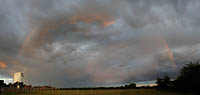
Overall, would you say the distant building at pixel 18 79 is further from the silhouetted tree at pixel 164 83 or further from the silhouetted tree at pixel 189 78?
the silhouetted tree at pixel 189 78

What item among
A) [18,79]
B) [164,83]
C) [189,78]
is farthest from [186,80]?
[18,79]

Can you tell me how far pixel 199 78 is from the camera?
72.2m

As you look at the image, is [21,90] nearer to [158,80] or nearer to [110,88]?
[110,88]

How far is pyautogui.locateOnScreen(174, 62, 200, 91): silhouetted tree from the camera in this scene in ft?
241

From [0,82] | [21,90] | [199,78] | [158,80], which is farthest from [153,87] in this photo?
[0,82]

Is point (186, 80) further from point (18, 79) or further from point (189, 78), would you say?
point (18, 79)

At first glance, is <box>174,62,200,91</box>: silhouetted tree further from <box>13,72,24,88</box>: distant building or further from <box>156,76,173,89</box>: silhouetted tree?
<box>13,72,24,88</box>: distant building

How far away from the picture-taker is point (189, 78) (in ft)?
252

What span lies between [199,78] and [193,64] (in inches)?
455

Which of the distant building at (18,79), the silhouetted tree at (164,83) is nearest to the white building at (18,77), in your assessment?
the distant building at (18,79)

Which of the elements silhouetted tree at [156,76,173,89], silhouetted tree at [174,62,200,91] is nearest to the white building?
silhouetted tree at [156,76,173,89]

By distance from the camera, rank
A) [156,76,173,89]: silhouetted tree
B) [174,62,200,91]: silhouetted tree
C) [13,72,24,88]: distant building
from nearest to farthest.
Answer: [174,62,200,91]: silhouetted tree → [156,76,173,89]: silhouetted tree → [13,72,24,88]: distant building

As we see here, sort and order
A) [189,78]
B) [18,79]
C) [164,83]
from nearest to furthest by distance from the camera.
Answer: [189,78] < [164,83] < [18,79]

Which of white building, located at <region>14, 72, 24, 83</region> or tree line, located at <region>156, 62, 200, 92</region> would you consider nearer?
tree line, located at <region>156, 62, 200, 92</region>
